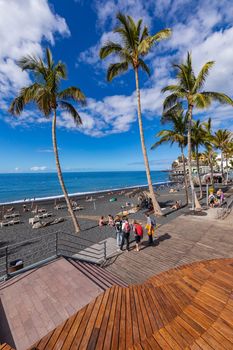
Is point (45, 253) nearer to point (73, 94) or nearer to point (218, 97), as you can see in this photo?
point (73, 94)

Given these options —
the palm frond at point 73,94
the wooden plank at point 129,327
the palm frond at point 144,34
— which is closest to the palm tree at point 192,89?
the palm frond at point 144,34

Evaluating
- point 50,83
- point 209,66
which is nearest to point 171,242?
point 50,83

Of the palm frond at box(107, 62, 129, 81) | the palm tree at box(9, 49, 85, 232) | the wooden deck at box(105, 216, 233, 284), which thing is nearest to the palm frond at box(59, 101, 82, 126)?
the palm tree at box(9, 49, 85, 232)

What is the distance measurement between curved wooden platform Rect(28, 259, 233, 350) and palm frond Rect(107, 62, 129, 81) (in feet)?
55.9

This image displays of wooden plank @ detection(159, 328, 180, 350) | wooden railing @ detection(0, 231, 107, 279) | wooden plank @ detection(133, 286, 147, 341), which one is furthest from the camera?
wooden railing @ detection(0, 231, 107, 279)

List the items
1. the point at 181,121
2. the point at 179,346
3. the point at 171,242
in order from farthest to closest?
1. the point at 181,121
2. the point at 171,242
3. the point at 179,346

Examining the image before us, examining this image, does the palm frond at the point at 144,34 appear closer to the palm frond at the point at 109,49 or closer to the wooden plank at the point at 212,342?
the palm frond at the point at 109,49

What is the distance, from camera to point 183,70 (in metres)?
15.7

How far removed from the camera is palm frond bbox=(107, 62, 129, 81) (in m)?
15.8

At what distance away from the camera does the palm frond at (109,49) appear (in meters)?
14.8

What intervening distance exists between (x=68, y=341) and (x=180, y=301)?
254cm

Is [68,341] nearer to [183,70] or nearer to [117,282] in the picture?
[117,282]

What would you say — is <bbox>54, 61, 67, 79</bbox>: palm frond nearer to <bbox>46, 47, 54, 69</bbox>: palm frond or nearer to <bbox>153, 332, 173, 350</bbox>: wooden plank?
<bbox>46, 47, 54, 69</bbox>: palm frond

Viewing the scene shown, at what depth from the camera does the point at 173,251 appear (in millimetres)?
8812
